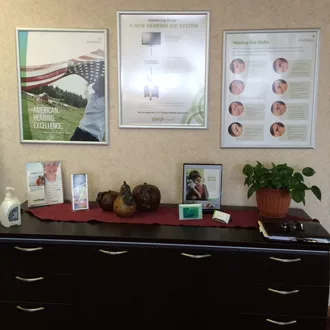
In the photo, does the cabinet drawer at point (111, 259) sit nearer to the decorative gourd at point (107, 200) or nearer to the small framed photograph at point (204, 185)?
the decorative gourd at point (107, 200)

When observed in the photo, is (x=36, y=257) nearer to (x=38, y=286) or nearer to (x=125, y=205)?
(x=38, y=286)

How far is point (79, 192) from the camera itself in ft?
6.89

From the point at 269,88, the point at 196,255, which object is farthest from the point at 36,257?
the point at 269,88

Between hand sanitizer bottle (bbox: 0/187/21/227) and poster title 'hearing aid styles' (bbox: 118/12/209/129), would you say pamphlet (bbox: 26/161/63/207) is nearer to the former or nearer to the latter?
hand sanitizer bottle (bbox: 0/187/21/227)

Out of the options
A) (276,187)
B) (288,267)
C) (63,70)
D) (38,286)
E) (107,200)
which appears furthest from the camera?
(63,70)

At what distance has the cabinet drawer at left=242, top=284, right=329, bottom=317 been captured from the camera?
65.4 inches

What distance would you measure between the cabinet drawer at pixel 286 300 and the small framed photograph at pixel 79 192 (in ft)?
3.42

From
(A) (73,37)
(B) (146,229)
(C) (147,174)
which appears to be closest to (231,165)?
(C) (147,174)

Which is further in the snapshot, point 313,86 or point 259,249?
point 313,86

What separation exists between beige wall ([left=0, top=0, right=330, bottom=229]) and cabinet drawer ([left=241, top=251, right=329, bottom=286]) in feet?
1.94

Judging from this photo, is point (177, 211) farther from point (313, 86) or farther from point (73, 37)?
point (73, 37)

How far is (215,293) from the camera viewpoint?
171 centimetres

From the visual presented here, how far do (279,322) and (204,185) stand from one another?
2.69 ft

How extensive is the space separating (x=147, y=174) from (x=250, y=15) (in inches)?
44.3
